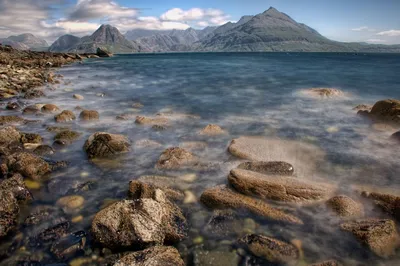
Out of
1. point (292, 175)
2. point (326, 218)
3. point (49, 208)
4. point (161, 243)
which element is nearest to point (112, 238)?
point (161, 243)

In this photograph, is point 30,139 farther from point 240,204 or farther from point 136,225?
point 240,204

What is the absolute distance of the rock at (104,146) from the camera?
10008 millimetres

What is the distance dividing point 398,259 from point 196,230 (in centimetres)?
420

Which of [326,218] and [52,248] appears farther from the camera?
[326,218]

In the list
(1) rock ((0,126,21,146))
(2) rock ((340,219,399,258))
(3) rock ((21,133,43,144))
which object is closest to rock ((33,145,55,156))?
(3) rock ((21,133,43,144))

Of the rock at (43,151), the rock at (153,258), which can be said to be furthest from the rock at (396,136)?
the rock at (43,151)

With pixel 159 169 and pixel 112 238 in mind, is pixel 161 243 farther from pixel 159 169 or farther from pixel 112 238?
pixel 159 169

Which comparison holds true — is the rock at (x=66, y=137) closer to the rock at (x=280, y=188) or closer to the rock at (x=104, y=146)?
the rock at (x=104, y=146)

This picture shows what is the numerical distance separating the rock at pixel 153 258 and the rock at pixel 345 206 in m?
4.29

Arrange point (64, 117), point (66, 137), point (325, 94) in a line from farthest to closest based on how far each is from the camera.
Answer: point (325, 94), point (64, 117), point (66, 137)

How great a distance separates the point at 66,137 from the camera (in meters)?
11.7

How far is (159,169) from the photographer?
905 cm

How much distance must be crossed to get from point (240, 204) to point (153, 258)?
9.73ft

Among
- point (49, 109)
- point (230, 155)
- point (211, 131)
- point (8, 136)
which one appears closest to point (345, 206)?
point (230, 155)
